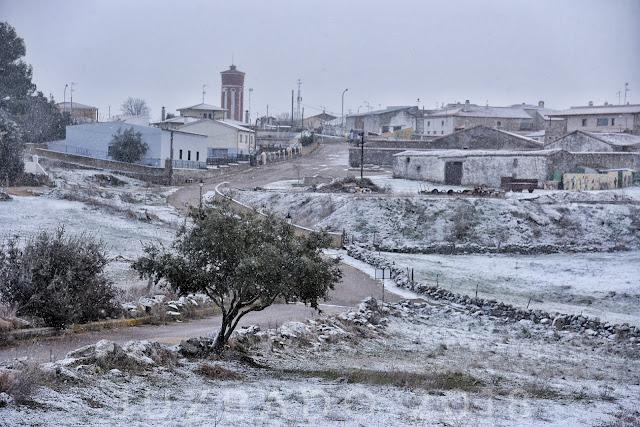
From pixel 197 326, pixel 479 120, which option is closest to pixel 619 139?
pixel 479 120

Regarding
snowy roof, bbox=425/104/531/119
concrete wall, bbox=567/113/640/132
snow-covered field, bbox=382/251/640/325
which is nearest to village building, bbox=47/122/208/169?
snow-covered field, bbox=382/251/640/325

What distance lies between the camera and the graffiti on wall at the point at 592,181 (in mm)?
55781

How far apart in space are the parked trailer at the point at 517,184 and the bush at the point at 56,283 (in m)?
42.2

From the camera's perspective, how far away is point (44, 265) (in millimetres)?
16438

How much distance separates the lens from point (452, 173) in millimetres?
61469

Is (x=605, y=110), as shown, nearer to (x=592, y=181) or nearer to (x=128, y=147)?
(x=592, y=181)

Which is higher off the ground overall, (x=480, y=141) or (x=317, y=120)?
(x=317, y=120)

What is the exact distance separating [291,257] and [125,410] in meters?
5.36

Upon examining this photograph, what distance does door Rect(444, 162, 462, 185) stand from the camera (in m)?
61.3

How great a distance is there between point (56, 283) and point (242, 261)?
17.4ft

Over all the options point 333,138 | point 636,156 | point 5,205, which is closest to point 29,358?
point 5,205

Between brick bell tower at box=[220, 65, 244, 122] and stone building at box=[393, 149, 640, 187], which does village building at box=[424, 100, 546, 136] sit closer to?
stone building at box=[393, 149, 640, 187]

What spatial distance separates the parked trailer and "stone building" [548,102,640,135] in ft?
92.7

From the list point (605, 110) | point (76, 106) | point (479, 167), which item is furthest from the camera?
point (76, 106)
